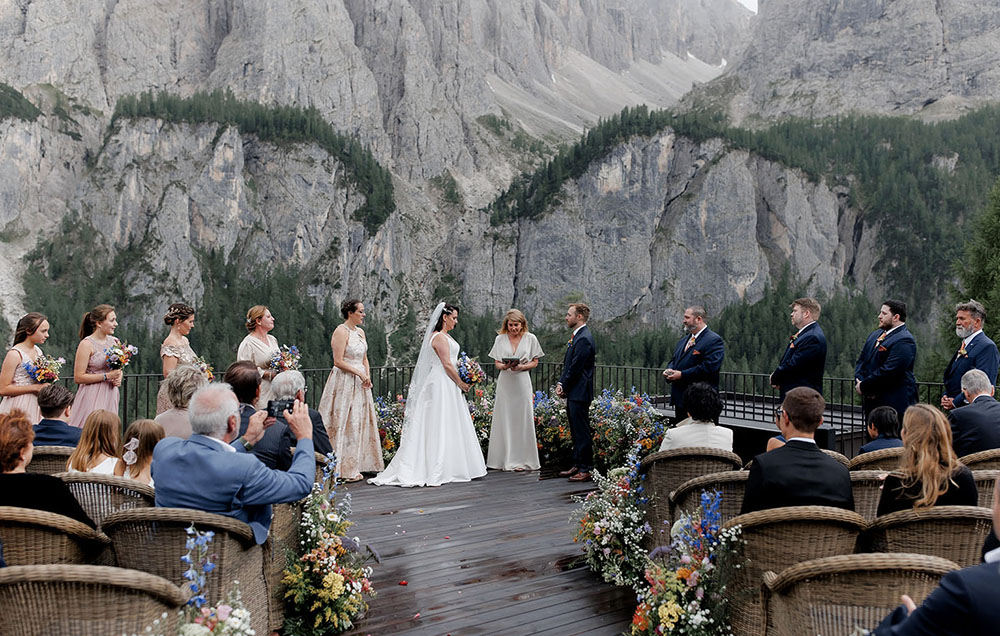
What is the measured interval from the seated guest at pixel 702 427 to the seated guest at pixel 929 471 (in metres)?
1.54

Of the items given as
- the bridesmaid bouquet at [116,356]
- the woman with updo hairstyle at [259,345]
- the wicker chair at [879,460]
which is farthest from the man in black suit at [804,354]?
the bridesmaid bouquet at [116,356]

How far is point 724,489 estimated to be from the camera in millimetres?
3805

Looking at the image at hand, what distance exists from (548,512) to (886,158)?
10537 centimetres

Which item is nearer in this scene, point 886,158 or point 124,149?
point 124,149

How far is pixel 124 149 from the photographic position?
283ft

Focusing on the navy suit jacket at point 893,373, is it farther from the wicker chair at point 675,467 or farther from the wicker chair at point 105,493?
the wicker chair at point 105,493

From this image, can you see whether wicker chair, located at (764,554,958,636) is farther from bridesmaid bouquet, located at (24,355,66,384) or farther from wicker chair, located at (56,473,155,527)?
bridesmaid bouquet, located at (24,355,66,384)

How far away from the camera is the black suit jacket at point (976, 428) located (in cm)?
477

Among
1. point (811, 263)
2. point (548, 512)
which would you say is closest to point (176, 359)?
point (548, 512)

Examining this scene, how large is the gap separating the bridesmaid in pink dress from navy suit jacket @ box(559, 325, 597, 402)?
4610 millimetres

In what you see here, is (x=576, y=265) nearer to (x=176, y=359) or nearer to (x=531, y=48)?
(x=531, y=48)

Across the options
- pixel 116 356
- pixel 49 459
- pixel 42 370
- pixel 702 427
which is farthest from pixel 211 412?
pixel 42 370

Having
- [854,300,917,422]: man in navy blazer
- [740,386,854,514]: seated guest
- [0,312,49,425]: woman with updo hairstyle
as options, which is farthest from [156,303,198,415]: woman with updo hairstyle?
[854,300,917,422]: man in navy blazer

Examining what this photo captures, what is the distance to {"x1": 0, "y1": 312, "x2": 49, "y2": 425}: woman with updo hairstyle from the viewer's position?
654 cm
